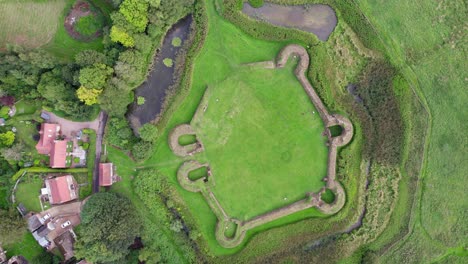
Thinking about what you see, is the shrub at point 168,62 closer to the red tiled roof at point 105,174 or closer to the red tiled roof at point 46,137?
the red tiled roof at point 105,174

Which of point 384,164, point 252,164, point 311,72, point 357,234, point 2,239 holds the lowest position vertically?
point 2,239

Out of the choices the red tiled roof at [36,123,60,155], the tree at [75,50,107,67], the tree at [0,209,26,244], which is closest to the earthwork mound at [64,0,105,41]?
the tree at [75,50,107,67]

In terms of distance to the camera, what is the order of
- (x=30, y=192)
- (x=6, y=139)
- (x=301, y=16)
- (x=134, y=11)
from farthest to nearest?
1. (x=301, y=16)
2. (x=30, y=192)
3. (x=6, y=139)
4. (x=134, y=11)

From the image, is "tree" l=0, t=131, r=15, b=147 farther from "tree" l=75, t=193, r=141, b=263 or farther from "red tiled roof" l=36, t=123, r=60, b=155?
"tree" l=75, t=193, r=141, b=263

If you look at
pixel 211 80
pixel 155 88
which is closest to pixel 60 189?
pixel 155 88

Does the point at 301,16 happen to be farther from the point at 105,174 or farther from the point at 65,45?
the point at 105,174

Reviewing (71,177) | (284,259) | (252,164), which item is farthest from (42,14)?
(284,259)

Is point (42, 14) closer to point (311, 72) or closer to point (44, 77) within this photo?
point (44, 77)

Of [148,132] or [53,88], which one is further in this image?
[148,132]
